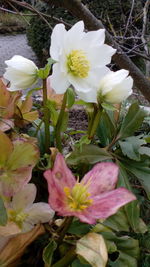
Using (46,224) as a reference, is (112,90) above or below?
above

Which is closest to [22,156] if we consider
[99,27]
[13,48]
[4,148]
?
[4,148]

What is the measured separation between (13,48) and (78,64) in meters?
5.90

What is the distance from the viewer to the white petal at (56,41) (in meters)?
0.45

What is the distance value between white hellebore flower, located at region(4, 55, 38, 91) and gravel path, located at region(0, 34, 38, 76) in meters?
4.73

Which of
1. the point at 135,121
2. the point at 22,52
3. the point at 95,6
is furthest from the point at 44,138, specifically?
the point at 22,52

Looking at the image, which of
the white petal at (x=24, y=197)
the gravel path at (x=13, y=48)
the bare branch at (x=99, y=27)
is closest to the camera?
the white petal at (x=24, y=197)

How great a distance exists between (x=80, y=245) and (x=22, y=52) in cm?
584

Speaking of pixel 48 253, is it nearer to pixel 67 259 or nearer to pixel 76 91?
pixel 67 259

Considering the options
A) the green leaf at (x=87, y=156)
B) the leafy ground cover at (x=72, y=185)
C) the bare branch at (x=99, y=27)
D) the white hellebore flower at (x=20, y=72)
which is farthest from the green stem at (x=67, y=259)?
the bare branch at (x=99, y=27)

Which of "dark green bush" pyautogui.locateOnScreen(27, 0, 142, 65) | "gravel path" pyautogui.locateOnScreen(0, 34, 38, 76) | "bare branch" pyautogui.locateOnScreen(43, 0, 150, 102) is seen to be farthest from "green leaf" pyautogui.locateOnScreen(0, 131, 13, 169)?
"gravel path" pyautogui.locateOnScreen(0, 34, 38, 76)

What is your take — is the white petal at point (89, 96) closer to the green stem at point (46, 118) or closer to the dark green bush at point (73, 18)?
the green stem at point (46, 118)

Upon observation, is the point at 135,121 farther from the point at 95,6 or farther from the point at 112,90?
the point at 95,6

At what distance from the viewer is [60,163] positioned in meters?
0.40

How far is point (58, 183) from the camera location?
38 centimetres
